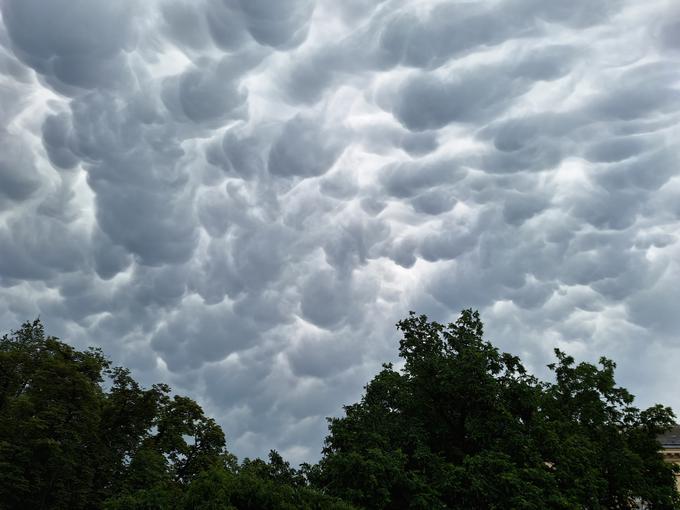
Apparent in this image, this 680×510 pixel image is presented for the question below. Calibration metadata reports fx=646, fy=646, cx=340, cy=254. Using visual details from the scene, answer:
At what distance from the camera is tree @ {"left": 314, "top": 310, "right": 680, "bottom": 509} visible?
90.8ft

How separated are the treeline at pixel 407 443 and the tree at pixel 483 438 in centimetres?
7

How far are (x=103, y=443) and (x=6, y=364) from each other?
27.9 ft

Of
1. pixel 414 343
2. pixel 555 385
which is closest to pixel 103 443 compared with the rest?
pixel 414 343

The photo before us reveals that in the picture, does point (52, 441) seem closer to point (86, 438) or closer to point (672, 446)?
point (86, 438)

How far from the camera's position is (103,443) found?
42.2 m

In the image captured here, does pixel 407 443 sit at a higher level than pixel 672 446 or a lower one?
lower

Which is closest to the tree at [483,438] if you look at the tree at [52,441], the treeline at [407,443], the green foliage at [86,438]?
the treeline at [407,443]

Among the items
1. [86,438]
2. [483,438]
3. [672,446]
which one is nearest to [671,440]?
[672,446]

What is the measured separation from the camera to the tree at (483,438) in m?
27.7

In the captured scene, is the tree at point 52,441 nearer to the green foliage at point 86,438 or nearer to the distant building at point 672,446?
the green foliage at point 86,438

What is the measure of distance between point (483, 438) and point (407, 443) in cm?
372

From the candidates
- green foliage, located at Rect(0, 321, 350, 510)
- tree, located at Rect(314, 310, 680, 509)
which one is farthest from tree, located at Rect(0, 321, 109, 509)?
tree, located at Rect(314, 310, 680, 509)

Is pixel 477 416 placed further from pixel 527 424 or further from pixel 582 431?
pixel 582 431

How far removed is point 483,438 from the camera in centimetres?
3145
